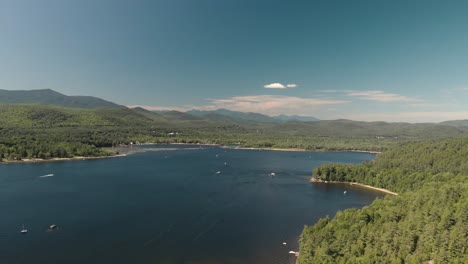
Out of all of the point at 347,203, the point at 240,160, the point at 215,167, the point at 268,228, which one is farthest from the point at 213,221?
the point at 240,160

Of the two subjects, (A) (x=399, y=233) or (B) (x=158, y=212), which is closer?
(A) (x=399, y=233)

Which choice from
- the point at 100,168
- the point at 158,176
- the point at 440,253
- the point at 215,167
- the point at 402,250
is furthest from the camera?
the point at 215,167

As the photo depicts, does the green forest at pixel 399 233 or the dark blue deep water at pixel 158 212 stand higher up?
the green forest at pixel 399 233

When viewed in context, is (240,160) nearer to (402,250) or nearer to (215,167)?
(215,167)

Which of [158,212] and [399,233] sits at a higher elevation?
[399,233]

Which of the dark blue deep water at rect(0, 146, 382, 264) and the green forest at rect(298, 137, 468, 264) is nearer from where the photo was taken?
the green forest at rect(298, 137, 468, 264)

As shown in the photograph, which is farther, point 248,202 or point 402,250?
point 248,202

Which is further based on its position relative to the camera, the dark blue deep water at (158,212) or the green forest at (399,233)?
the dark blue deep water at (158,212)

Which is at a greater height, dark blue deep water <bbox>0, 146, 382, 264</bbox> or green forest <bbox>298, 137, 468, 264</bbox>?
green forest <bbox>298, 137, 468, 264</bbox>
